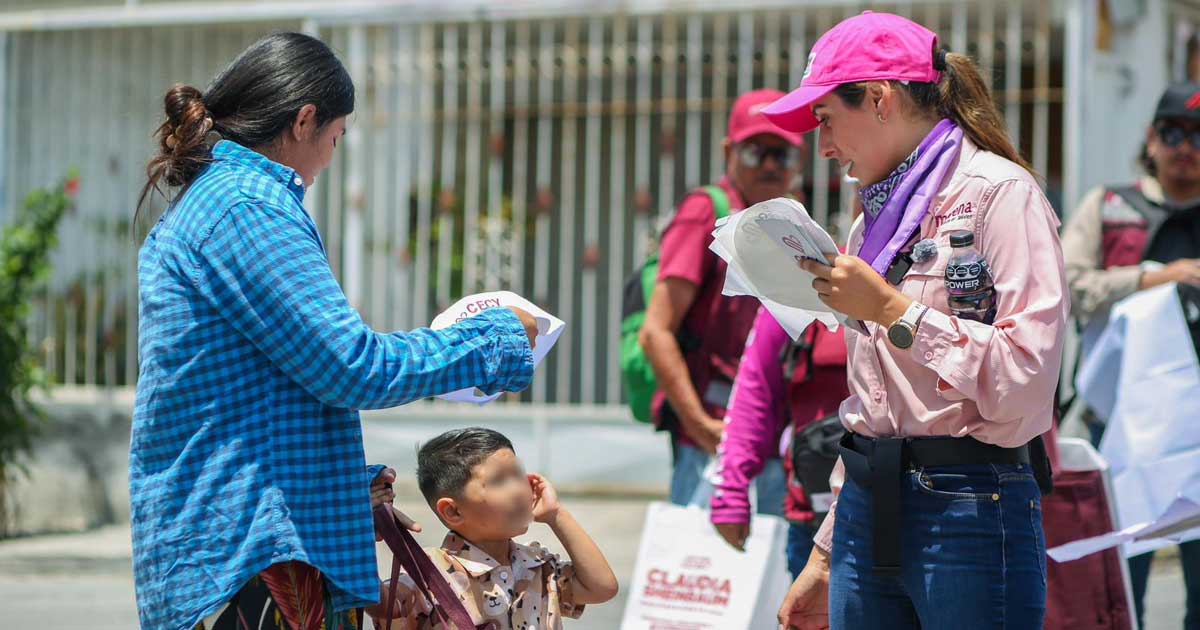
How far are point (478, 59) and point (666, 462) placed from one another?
2.70m

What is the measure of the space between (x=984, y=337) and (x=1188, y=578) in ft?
8.73

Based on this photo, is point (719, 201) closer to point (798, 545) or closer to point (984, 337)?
point (798, 545)

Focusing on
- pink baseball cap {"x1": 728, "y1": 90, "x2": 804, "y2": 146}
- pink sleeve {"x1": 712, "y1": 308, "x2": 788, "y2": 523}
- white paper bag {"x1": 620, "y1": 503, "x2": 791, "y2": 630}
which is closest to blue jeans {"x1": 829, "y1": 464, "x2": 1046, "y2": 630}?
pink sleeve {"x1": 712, "y1": 308, "x2": 788, "y2": 523}

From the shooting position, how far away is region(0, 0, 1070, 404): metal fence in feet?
28.6

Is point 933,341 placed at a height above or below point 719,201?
below

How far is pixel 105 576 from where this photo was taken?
7770 millimetres

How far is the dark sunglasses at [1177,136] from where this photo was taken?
16.2ft

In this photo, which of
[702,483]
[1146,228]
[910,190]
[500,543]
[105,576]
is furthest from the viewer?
[105,576]

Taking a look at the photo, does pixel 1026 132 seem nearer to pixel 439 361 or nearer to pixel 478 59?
pixel 478 59

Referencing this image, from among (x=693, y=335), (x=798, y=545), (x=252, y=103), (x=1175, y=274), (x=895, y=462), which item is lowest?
(x=798, y=545)

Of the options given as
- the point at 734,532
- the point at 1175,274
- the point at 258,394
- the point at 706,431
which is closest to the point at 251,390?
the point at 258,394

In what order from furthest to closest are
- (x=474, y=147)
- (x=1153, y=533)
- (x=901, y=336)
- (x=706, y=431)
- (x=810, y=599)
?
(x=474, y=147) → (x=706, y=431) → (x=1153, y=533) → (x=810, y=599) → (x=901, y=336)

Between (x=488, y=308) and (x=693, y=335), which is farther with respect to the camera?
(x=693, y=335)

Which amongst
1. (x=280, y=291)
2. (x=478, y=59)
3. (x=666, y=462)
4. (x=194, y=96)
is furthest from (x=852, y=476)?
(x=478, y=59)
